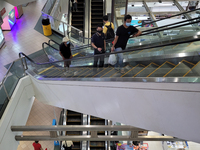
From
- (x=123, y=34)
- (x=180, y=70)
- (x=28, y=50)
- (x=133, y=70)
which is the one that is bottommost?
(x=28, y=50)

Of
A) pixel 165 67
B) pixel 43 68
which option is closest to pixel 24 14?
pixel 43 68

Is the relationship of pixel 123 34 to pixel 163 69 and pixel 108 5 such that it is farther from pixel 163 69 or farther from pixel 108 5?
pixel 108 5

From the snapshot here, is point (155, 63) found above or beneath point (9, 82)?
above

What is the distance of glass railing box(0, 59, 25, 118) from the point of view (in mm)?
5164

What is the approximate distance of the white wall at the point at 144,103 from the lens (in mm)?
3309

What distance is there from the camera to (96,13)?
12562 mm

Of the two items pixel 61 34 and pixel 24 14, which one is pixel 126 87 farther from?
pixel 24 14

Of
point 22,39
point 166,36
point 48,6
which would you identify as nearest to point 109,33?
point 166,36

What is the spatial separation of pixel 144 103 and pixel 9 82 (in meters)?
4.02

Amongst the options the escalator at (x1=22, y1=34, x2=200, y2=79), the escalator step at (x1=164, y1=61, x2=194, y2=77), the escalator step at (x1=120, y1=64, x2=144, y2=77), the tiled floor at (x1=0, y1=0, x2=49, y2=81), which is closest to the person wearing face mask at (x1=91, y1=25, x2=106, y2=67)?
the escalator at (x1=22, y1=34, x2=200, y2=79)

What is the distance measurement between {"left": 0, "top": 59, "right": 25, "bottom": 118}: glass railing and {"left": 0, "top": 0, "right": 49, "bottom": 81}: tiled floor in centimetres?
243

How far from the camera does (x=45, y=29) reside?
11.5 meters

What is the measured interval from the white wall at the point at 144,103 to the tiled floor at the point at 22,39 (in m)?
4.86

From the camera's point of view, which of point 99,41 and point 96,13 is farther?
point 96,13
